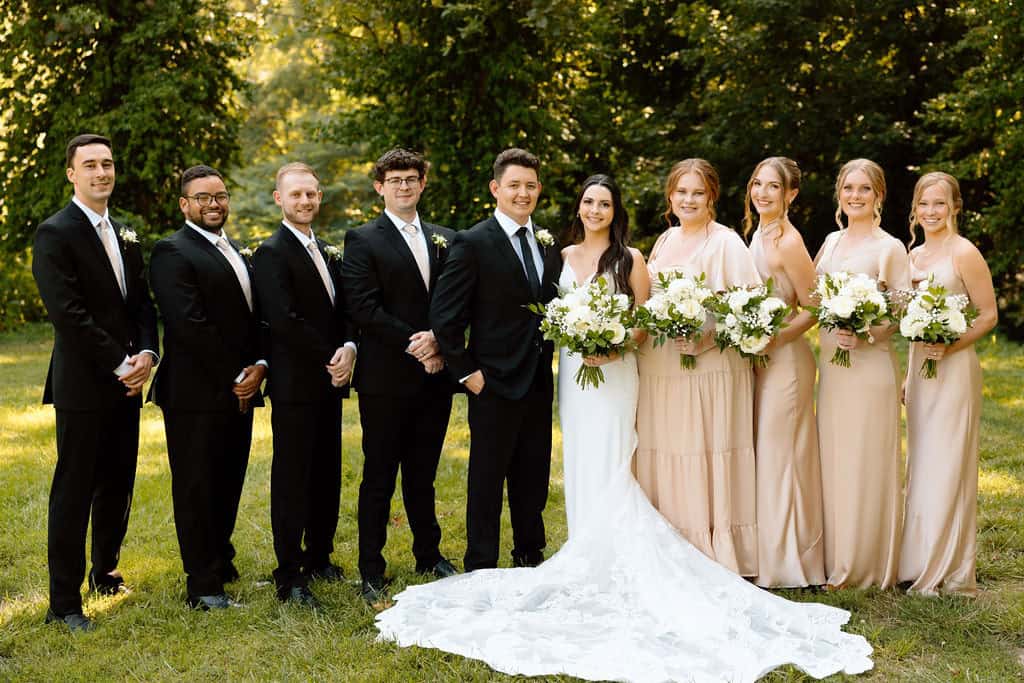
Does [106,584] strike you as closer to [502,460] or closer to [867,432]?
[502,460]

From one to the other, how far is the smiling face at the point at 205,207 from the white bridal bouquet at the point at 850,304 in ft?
10.8

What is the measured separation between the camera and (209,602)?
17.7 ft

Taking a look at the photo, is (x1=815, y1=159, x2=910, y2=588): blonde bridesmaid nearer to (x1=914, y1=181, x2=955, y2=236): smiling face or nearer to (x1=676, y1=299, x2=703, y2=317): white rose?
(x1=914, y1=181, x2=955, y2=236): smiling face

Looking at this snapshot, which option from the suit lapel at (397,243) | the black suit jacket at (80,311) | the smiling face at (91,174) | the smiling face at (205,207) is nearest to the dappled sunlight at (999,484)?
the suit lapel at (397,243)

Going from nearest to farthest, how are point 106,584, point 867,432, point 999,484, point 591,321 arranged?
point 591,321 → point 867,432 → point 106,584 → point 999,484

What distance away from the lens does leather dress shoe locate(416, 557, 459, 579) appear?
587 centimetres

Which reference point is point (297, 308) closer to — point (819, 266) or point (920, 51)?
point (819, 266)

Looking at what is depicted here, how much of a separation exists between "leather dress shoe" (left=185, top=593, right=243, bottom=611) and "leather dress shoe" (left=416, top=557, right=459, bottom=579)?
112cm

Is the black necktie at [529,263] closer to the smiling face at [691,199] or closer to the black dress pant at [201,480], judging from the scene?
the smiling face at [691,199]

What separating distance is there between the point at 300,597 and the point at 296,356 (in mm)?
1322

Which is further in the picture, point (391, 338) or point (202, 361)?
point (391, 338)

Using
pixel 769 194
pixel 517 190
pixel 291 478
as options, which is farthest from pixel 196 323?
pixel 769 194

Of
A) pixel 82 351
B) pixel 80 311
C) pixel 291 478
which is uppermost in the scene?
pixel 80 311

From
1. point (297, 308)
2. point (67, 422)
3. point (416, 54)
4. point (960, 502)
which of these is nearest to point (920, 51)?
point (416, 54)
